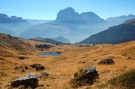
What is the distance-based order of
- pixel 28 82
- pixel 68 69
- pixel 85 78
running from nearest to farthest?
pixel 85 78 < pixel 28 82 < pixel 68 69

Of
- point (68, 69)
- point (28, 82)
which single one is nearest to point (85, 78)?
point (28, 82)

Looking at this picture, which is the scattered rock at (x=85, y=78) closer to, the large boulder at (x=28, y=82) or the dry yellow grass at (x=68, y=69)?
the dry yellow grass at (x=68, y=69)

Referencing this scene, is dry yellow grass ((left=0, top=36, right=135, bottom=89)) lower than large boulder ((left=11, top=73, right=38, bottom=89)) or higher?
lower

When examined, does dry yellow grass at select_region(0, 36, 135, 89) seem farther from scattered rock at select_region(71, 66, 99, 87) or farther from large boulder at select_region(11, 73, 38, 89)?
large boulder at select_region(11, 73, 38, 89)

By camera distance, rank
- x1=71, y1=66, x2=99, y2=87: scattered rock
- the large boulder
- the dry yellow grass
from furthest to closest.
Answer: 1. the dry yellow grass
2. the large boulder
3. x1=71, y1=66, x2=99, y2=87: scattered rock

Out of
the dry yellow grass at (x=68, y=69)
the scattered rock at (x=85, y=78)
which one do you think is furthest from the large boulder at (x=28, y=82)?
the scattered rock at (x=85, y=78)

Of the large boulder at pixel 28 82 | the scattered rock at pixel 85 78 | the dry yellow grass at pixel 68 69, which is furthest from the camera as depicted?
the dry yellow grass at pixel 68 69

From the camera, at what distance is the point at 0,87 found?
112ft

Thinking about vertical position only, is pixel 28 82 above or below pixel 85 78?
below

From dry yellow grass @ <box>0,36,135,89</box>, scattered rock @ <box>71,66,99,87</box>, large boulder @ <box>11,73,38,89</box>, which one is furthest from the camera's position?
dry yellow grass @ <box>0,36,135,89</box>

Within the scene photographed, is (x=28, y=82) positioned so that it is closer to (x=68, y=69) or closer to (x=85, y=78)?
(x=85, y=78)

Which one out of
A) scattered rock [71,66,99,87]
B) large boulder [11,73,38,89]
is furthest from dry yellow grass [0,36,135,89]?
large boulder [11,73,38,89]

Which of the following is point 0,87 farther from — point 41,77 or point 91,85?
point 91,85

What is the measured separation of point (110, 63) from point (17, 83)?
78.0 feet
